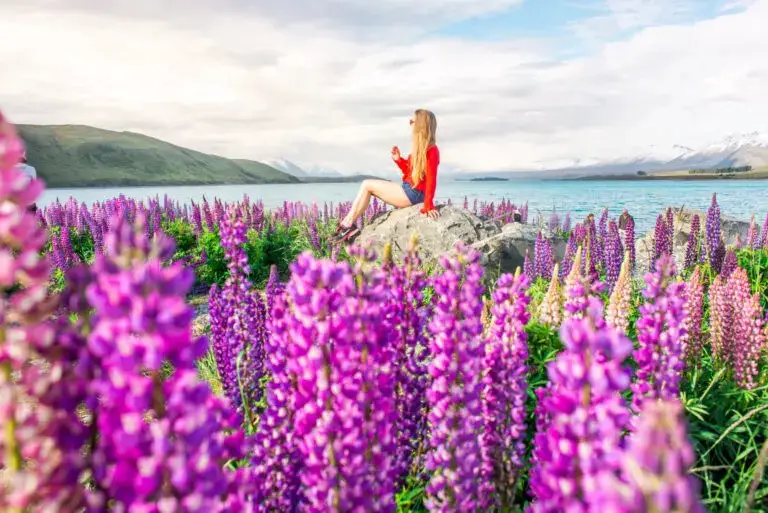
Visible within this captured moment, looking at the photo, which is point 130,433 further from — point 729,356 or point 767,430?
point 729,356

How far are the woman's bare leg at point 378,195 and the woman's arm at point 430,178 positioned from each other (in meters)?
1.05

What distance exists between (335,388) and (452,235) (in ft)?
31.7

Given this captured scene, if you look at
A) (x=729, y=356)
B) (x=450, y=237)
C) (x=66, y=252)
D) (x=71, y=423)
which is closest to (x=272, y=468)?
(x=71, y=423)

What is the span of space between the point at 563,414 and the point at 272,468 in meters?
1.33

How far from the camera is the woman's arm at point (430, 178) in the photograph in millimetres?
11302

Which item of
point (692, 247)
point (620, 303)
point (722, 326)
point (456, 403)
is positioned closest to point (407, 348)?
point (456, 403)

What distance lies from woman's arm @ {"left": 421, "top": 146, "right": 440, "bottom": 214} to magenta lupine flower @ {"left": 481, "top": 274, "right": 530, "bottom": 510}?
8.61 metres

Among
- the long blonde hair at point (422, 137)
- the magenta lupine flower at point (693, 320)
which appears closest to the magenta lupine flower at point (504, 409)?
the magenta lupine flower at point (693, 320)

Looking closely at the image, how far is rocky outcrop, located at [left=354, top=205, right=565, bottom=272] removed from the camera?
11.0 meters

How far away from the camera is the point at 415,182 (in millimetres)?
12164

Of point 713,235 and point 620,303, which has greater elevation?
point 713,235

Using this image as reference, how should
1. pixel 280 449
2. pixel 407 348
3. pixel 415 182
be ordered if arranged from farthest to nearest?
pixel 415 182, pixel 407 348, pixel 280 449

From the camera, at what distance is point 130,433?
1172mm

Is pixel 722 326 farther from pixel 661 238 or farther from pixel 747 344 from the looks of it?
pixel 661 238
